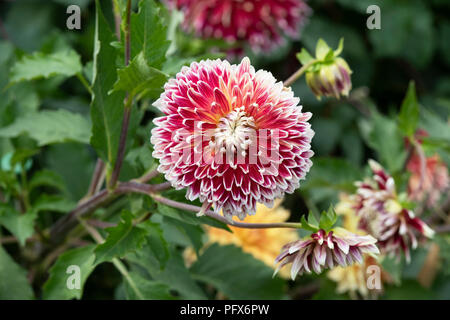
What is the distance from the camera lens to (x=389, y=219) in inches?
26.4

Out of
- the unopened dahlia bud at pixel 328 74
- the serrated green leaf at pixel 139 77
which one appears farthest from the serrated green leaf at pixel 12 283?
the unopened dahlia bud at pixel 328 74

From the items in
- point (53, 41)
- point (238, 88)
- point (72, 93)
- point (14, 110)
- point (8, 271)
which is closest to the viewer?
point (238, 88)

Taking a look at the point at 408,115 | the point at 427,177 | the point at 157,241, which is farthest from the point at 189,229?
the point at 427,177

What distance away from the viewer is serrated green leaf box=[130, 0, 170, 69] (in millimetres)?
520

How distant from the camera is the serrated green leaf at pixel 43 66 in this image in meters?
0.64

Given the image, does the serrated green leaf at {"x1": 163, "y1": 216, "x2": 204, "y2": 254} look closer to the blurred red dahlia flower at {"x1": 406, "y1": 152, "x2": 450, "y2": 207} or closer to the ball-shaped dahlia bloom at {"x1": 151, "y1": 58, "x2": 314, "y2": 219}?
the ball-shaped dahlia bloom at {"x1": 151, "y1": 58, "x2": 314, "y2": 219}

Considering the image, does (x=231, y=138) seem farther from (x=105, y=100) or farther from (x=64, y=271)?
(x=64, y=271)

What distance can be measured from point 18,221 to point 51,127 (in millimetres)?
124

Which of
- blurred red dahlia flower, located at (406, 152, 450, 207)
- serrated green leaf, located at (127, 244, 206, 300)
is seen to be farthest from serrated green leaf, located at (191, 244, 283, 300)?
blurred red dahlia flower, located at (406, 152, 450, 207)

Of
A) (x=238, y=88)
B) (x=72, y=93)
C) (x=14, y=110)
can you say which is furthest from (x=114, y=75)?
(x=72, y=93)

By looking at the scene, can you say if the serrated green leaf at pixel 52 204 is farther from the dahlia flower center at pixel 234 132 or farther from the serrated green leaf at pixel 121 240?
the dahlia flower center at pixel 234 132
